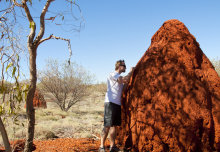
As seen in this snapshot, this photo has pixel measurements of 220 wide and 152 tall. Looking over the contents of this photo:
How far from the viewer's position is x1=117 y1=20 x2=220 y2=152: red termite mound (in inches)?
127

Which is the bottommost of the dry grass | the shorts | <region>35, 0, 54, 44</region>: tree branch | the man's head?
the dry grass

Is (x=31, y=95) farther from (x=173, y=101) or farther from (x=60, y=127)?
(x=60, y=127)

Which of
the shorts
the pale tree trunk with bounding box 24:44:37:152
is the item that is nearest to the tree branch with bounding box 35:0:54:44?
the pale tree trunk with bounding box 24:44:37:152

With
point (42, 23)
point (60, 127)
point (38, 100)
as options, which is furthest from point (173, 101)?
point (38, 100)

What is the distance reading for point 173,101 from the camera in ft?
10.8

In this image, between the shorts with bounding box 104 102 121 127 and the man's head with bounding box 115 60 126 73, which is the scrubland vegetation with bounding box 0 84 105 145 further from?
the man's head with bounding box 115 60 126 73

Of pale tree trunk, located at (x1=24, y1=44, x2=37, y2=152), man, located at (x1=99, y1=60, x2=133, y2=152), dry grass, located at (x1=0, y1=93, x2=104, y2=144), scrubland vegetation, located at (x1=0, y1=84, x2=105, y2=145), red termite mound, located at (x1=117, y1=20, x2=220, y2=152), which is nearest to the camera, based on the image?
red termite mound, located at (x1=117, y1=20, x2=220, y2=152)

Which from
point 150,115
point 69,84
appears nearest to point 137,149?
point 150,115

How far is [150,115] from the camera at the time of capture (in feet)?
11.2

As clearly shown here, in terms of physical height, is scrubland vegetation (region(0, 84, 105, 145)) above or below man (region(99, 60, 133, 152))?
below

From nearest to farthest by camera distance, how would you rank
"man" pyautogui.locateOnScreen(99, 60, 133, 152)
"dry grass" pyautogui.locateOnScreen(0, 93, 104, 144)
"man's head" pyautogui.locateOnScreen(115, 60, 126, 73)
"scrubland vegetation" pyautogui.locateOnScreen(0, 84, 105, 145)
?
"man" pyautogui.locateOnScreen(99, 60, 133, 152) → "man's head" pyautogui.locateOnScreen(115, 60, 126, 73) → "scrubland vegetation" pyautogui.locateOnScreen(0, 84, 105, 145) → "dry grass" pyautogui.locateOnScreen(0, 93, 104, 144)

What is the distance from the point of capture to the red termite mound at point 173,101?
323cm

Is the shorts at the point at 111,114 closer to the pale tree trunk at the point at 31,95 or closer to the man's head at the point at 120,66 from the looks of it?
the man's head at the point at 120,66

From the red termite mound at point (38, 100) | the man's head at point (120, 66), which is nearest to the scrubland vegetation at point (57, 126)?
the red termite mound at point (38, 100)
